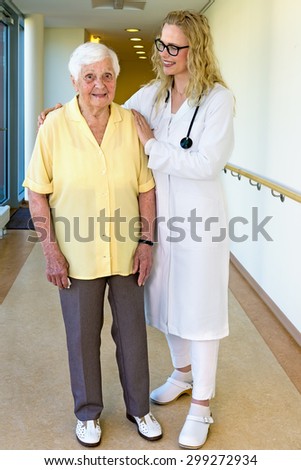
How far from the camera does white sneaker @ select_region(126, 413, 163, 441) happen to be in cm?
259

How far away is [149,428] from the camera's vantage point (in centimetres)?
260

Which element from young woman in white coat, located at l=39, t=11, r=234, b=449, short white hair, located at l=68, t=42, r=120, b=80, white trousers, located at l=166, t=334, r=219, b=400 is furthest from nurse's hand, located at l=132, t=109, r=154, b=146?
white trousers, located at l=166, t=334, r=219, b=400

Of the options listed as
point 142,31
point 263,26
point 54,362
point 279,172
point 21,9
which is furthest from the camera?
point 142,31

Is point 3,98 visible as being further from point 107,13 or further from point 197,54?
point 197,54

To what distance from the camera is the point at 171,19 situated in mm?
2439

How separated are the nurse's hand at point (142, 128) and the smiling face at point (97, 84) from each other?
17 centimetres

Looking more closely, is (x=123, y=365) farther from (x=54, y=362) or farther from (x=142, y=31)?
(x=142, y=31)

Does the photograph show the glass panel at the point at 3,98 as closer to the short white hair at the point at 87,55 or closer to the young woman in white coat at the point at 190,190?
the young woman in white coat at the point at 190,190

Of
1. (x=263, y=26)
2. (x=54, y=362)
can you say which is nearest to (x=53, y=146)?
(x=54, y=362)

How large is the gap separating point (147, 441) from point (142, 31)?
818 cm

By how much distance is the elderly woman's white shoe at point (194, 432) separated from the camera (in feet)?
8.32

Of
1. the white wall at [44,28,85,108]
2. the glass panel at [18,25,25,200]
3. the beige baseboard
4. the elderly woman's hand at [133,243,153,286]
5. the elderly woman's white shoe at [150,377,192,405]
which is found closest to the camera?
the elderly woman's hand at [133,243,153,286]

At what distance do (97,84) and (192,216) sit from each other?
23.5 inches

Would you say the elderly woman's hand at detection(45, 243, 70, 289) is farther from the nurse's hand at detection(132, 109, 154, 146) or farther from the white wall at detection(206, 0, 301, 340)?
the white wall at detection(206, 0, 301, 340)
